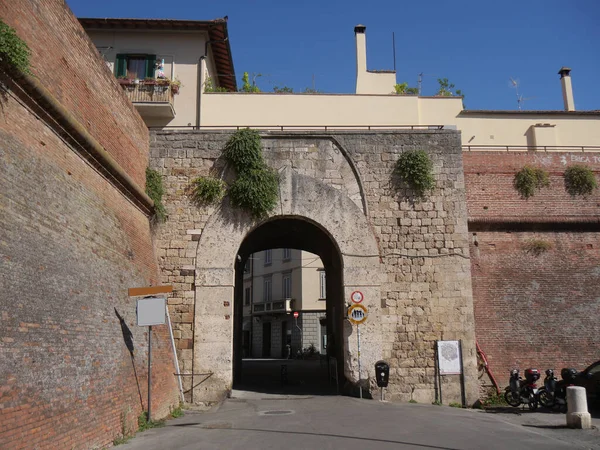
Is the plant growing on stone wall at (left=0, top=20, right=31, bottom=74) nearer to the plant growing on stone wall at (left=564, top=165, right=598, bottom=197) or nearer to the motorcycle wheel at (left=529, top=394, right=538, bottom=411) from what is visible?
the motorcycle wheel at (left=529, top=394, right=538, bottom=411)

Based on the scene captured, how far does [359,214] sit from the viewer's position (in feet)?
44.6

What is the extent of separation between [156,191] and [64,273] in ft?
19.3

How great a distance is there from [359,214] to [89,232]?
272 inches

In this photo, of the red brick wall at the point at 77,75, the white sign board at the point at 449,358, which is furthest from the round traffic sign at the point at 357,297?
the red brick wall at the point at 77,75

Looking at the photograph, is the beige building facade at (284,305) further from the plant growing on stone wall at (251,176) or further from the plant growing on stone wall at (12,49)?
the plant growing on stone wall at (12,49)

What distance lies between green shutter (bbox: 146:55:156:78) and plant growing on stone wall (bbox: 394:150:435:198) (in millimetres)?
10868

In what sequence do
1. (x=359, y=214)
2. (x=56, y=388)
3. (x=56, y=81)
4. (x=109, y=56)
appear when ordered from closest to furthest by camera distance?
(x=56, y=388) → (x=56, y=81) → (x=359, y=214) → (x=109, y=56)

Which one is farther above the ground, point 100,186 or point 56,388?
point 100,186

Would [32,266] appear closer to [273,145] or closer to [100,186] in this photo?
[100,186]

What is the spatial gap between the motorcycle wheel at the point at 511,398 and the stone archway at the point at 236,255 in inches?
123

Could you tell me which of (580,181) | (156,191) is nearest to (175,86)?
(156,191)

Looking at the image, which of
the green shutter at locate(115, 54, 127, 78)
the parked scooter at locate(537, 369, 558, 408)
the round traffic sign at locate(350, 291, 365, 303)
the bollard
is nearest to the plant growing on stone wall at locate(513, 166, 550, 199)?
the parked scooter at locate(537, 369, 558, 408)

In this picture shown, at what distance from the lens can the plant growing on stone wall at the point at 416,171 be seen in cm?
1368

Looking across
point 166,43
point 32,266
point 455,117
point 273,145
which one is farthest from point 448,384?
point 166,43
